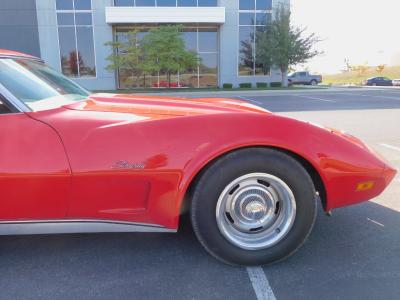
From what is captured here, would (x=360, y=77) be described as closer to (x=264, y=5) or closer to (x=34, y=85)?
(x=264, y=5)

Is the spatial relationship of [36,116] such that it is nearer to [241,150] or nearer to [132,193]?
[132,193]

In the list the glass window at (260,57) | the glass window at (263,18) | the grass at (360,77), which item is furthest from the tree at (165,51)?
the grass at (360,77)

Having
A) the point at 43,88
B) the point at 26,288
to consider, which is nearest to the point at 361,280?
the point at 26,288

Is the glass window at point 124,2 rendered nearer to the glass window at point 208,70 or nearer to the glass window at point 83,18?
the glass window at point 83,18

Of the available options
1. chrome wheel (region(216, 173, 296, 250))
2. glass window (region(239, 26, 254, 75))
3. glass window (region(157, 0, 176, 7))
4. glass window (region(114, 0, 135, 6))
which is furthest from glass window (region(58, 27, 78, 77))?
chrome wheel (region(216, 173, 296, 250))

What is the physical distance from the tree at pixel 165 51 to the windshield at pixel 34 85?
19.9m

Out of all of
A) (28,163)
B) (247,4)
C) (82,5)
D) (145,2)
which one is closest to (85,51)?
(82,5)

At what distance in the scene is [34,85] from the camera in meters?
2.33

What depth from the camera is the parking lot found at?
2.10m

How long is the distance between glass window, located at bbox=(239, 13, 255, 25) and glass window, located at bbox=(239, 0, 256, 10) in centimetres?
40

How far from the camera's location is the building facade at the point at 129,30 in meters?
23.2

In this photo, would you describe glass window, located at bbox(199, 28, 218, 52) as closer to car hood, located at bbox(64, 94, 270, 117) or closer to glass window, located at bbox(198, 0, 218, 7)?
glass window, located at bbox(198, 0, 218, 7)

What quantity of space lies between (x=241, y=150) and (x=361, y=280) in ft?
3.65

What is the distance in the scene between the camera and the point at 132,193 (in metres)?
2.15
